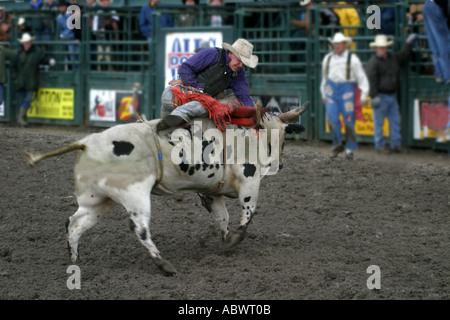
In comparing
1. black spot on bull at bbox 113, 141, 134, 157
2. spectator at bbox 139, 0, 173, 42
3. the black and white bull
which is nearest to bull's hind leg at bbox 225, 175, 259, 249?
the black and white bull

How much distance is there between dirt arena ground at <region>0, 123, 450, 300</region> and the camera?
221 inches

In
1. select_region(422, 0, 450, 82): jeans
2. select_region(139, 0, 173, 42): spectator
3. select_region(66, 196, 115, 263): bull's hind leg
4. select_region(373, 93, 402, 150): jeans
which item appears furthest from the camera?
select_region(139, 0, 173, 42): spectator

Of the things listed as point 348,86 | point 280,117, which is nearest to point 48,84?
point 348,86

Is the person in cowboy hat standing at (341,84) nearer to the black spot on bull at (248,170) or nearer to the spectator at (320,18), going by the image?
the spectator at (320,18)

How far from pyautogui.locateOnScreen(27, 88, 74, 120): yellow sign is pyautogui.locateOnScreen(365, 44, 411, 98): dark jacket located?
6.14 metres

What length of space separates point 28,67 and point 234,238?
29.9 ft

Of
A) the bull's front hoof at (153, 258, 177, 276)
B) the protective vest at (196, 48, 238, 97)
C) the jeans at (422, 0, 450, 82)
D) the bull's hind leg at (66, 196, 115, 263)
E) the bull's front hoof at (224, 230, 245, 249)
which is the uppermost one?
the jeans at (422, 0, 450, 82)

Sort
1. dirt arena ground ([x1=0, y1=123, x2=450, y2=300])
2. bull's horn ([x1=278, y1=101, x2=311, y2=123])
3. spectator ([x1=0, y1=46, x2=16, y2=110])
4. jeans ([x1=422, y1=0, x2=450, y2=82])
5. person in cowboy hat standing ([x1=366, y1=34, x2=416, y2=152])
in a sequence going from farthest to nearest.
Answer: spectator ([x1=0, y1=46, x2=16, y2=110]) < person in cowboy hat standing ([x1=366, y1=34, x2=416, y2=152]) < jeans ([x1=422, y1=0, x2=450, y2=82]) < bull's horn ([x1=278, y1=101, x2=311, y2=123]) < dirt arena ground ([x1=0, y1=123, x2=450, y2=300])

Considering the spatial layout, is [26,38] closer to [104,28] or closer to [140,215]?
[104,28]

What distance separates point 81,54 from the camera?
47.3 feet

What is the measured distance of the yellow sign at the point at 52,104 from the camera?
14531 millimetres

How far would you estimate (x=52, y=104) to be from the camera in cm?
1476

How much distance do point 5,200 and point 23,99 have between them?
6722 millimetres

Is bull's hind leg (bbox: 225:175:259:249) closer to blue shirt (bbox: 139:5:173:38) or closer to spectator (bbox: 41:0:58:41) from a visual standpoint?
blue shirt (bbox: 139:5:173:38)
